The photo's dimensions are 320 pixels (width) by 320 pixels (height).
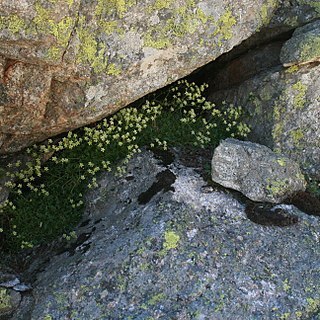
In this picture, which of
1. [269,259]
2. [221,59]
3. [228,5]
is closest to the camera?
[269,259]

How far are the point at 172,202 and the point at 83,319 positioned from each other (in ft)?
5.58

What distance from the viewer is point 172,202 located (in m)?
5.96

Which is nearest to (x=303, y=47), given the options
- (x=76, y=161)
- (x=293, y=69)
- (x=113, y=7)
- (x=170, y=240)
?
(x=293, y=69)

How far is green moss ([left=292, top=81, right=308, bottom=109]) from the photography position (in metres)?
7.12

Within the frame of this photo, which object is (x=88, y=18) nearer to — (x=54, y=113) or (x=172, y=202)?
(x=54, y=113)

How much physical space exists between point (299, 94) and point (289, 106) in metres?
0.22

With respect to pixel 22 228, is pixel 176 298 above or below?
below

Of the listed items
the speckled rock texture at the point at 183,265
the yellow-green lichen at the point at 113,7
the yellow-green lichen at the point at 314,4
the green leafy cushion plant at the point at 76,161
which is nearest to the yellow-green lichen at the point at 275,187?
the speckled rock texture at the point at 183,265

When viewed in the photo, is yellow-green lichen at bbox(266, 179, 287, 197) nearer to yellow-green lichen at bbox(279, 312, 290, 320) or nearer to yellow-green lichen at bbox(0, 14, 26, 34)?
yellow-green lichen at bbox(279, 312, 290, 320)

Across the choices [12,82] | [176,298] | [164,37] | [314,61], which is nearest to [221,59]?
[314,61]

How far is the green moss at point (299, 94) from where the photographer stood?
23.4 feet

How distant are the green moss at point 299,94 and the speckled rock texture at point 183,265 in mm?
1803

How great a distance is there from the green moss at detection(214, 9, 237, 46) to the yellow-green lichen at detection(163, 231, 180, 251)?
104 inches

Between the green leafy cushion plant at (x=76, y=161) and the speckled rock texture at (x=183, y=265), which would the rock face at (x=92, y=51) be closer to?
the green leafy cushion plant at (x=76, y=161)
